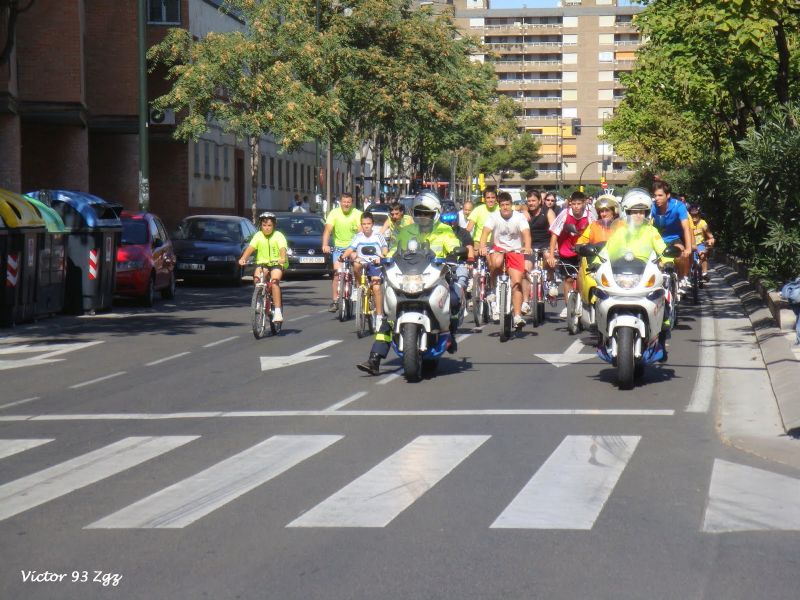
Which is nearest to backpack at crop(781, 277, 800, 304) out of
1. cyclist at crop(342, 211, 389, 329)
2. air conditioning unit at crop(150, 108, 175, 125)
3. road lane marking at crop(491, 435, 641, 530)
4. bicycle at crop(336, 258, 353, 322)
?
road lane marking at crop(491, 435, 641, 530)

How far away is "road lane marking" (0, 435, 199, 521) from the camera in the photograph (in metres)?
8.11

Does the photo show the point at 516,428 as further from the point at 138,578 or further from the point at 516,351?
the point at 516,351

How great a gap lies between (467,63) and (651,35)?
26.5m

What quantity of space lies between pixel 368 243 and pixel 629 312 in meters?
7.56

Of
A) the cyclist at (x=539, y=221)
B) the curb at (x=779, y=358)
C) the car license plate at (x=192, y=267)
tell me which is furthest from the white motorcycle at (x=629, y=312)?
the car license plate at (x=192, y=267)

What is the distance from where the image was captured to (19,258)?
2144cm

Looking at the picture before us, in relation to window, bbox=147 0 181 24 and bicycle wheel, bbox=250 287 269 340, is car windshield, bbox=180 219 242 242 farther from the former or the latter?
window, bbox=147 0 181 24

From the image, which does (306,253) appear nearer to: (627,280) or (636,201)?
(636,201)

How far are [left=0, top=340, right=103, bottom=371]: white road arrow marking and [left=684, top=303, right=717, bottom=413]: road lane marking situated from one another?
7090mm

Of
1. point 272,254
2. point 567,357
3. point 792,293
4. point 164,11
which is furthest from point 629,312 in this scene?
point 164,11

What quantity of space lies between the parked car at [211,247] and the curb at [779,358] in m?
11.6

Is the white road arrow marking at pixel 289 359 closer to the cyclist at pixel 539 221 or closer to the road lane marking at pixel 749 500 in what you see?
the cyclist at pixel 539 221

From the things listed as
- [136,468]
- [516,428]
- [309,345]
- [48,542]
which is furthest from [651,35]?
[48,542]

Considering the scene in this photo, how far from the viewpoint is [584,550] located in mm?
6633
